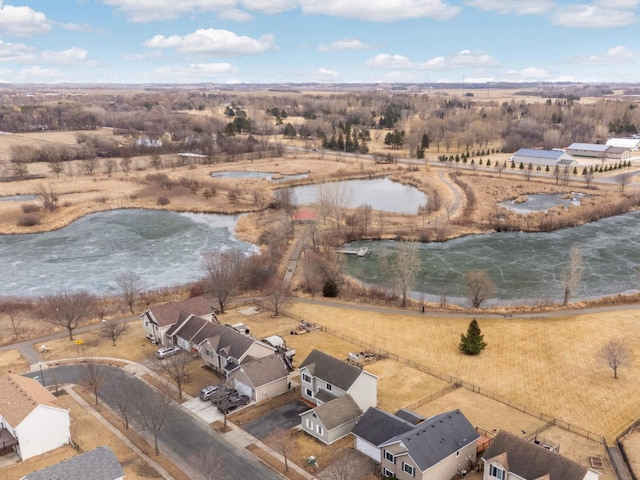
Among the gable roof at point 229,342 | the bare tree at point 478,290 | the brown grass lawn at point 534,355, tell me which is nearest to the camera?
the brown grass lawn at point 534,355

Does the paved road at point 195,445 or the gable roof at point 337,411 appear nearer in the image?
A: the paved road at point 195,445

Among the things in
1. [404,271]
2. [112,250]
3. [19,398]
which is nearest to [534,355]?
[404,271]

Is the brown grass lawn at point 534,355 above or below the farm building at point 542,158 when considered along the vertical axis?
below

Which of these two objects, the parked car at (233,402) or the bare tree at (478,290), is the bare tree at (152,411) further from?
the bare tree at (478,290)

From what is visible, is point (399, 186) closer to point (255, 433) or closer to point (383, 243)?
point (383, 243)

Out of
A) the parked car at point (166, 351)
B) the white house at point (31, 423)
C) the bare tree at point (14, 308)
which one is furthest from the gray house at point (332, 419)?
the bare tree at point (14, 308)

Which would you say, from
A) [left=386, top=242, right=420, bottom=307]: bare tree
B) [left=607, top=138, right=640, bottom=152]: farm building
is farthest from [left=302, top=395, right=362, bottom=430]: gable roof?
[left=607, top=138, right=640, bottom=152]: farm building

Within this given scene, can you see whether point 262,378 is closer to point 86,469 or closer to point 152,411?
point 152,411
